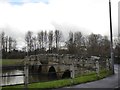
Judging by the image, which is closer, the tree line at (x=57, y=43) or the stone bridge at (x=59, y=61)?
the stone bridge at (x=59, y=61)

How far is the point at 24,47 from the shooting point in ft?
265

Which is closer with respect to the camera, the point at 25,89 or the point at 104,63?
the point at 25,89

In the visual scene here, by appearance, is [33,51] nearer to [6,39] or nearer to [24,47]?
[24,47]

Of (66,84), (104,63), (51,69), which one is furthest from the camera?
(51,69)

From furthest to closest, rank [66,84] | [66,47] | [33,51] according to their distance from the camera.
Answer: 1. [33,51]
2. [66,47]
3. [66,84]

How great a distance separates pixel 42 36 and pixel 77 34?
482 inches

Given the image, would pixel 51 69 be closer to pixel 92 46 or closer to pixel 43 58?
pixel 43 58

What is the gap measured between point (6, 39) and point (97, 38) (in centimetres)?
2912

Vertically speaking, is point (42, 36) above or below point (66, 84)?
above

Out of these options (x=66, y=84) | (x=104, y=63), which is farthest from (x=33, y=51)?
(x=66, y=84)

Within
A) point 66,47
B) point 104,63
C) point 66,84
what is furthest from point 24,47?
point 66,84

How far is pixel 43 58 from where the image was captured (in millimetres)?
52469

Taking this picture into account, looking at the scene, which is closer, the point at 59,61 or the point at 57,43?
the point at 59,61

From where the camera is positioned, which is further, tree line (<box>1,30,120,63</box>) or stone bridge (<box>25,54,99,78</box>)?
tree line (<box>1,30,120,63</box>)
